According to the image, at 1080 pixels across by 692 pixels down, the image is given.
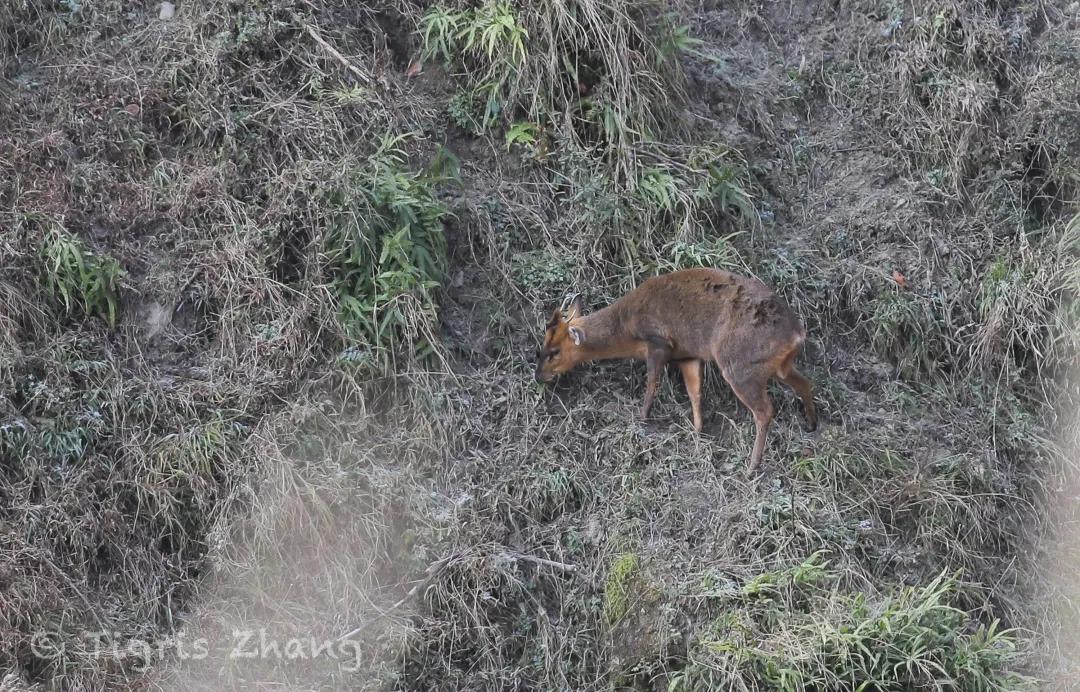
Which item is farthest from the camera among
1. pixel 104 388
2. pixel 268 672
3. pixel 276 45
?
pixel 276 45

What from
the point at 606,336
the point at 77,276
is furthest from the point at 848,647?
the point at 77,276

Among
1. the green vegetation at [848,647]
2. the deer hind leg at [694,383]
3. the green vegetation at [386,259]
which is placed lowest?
the green vegetation at [848,647]

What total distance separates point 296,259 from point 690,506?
290 cm

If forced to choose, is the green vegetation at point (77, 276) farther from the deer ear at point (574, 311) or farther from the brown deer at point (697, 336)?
the deer ear at point (574, 311)

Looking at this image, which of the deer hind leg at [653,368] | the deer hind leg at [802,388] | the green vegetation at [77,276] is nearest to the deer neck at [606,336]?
the deer hind leg at [653,368]

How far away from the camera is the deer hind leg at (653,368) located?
7551 millimetres

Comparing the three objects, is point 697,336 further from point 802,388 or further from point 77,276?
point 77,276

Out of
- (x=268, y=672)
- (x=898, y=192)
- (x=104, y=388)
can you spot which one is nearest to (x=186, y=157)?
(x=104, y=388)

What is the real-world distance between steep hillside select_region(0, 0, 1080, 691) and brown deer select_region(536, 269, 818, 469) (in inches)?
8.5

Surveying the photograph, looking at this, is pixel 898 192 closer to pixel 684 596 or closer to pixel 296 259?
pixel 684 596

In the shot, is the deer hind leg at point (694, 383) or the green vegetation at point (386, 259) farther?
the deer hind leg at point (694, 383)

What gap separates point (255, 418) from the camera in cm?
711

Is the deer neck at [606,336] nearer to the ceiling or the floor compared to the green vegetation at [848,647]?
nearer to the ceiling

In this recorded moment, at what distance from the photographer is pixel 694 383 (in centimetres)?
757
